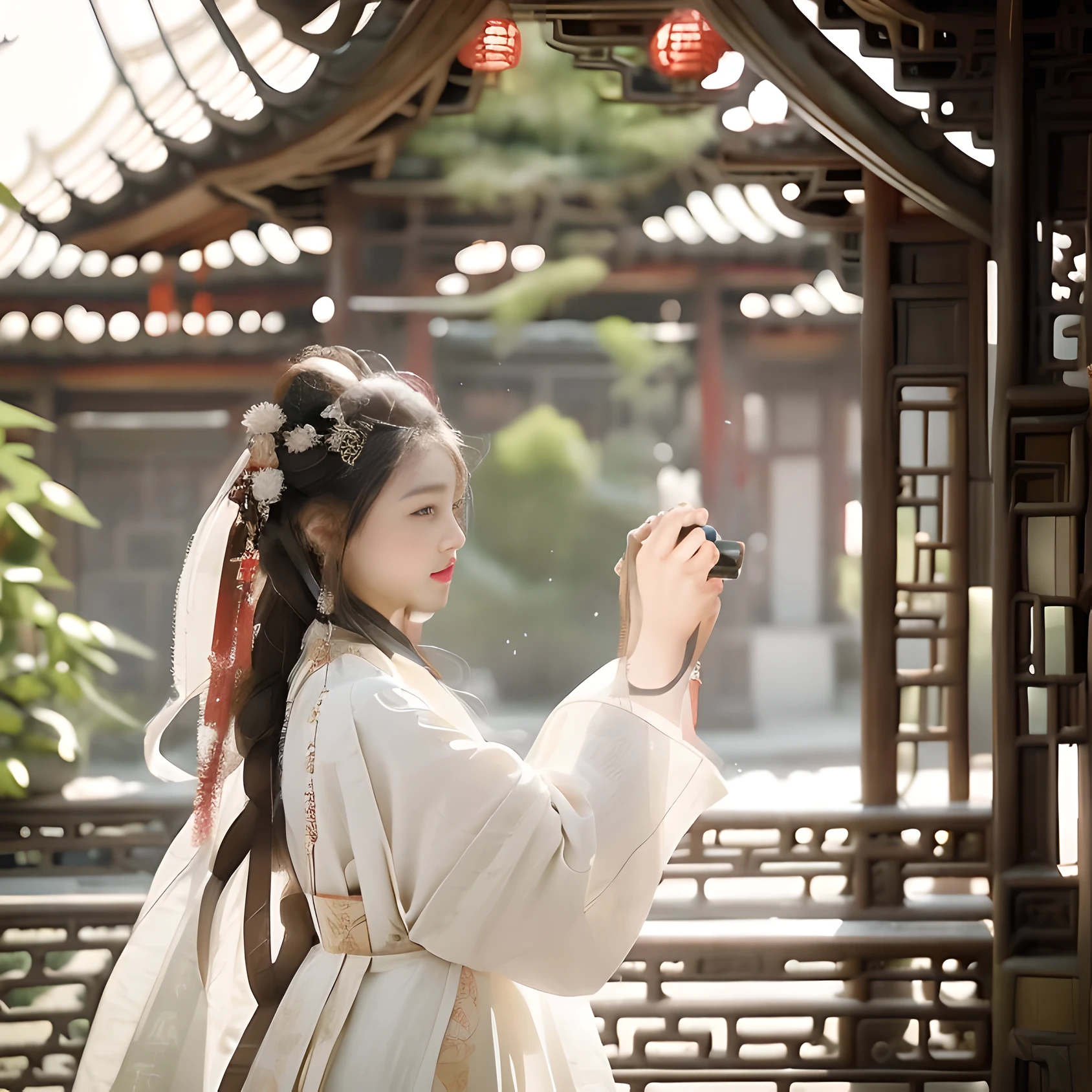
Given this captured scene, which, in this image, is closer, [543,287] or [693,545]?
[693,545]

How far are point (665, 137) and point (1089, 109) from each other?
2.09m

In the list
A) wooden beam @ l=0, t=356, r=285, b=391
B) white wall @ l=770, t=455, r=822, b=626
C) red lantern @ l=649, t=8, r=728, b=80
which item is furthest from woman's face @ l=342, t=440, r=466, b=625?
white wall @ l=770, t=455, r=822, b=626

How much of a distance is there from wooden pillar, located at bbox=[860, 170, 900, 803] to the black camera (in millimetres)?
1133

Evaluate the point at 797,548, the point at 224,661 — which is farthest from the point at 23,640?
the point at 797,548

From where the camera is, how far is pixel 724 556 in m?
1.16

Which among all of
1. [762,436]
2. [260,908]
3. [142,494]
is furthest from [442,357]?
[260,908]

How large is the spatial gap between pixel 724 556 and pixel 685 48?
1.80 metres

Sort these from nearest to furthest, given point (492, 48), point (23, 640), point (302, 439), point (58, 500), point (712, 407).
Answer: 1. point (302, 439)
2. point (492, 48)
3. point (58, 500)
4. point (23, 640)
5. point (712, 407)

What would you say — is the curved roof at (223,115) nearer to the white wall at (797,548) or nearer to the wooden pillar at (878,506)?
the wooden pillar at (878,506)

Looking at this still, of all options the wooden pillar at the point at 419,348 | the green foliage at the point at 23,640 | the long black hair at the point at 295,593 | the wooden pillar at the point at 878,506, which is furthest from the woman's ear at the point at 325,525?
the wooden pillar at the point at 419,348

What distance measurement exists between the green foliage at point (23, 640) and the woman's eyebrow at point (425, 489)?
64.5 inches

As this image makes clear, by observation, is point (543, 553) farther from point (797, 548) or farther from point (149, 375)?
point (149, 375)

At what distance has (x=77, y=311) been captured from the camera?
321cm

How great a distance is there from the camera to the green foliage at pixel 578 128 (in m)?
3.62
